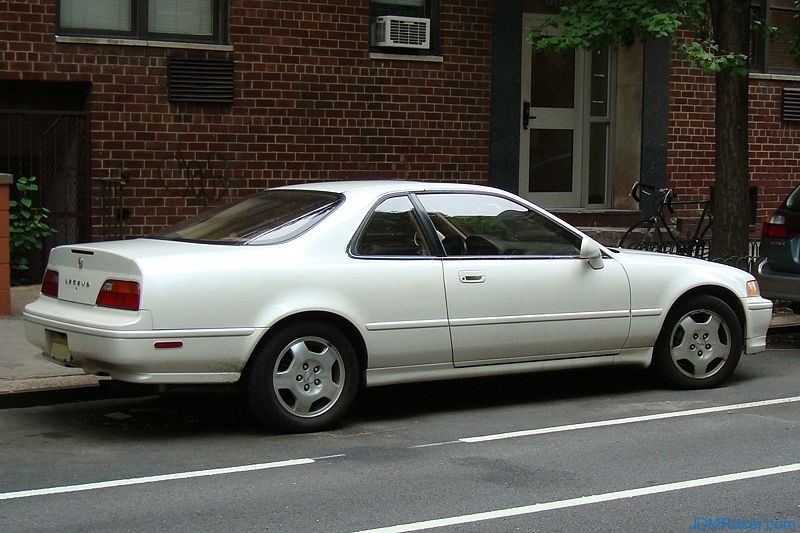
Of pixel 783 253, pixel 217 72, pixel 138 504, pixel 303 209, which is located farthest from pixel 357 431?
pixel 217 72

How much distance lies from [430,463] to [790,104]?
12.5m

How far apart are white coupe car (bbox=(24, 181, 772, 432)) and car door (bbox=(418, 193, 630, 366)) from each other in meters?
0.01

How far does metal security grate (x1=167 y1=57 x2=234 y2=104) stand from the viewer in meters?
13.4

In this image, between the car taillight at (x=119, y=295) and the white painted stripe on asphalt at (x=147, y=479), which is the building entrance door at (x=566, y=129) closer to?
the car taillight at (x=119, y=295)

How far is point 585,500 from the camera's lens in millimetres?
5785

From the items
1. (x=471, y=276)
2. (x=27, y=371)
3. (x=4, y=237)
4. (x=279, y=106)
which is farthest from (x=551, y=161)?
(x=27, y=371)

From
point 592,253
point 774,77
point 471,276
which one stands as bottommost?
point 471,276

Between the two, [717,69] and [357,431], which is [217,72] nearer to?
[717,69]

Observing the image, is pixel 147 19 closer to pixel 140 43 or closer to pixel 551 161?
pixel 140 43

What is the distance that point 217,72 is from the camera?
1366 centimetres

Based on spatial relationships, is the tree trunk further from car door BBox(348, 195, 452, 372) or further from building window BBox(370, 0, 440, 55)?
car door BBox(348, 195, 452, 372)

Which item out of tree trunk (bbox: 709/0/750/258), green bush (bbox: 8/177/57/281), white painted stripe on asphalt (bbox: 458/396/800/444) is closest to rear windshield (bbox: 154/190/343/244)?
white painted stripe on asphalt (bbox: 458/396/800/444)

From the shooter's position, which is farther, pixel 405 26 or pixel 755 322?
pixel 405 26

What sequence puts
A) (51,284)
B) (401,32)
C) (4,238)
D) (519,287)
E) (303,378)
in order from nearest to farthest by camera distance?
(303,378) → (51,284) → (519,287) → (4,238) → (401,32)
